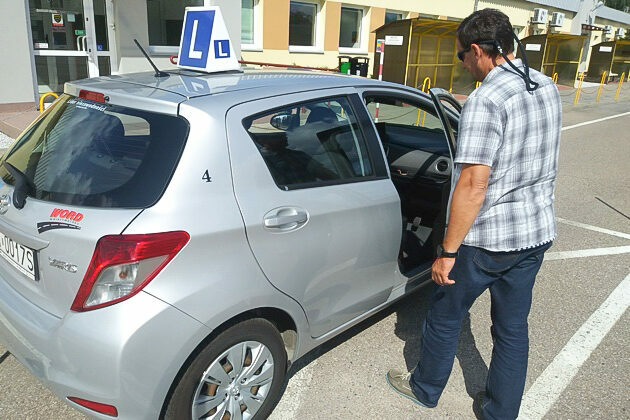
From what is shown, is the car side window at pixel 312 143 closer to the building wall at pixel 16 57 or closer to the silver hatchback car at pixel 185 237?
the silver hatchback car at pixel 185 237

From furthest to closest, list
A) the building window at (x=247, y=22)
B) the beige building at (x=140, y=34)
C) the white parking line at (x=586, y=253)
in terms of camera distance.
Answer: the building window at (x=247, y=22)
the beige building at (x=140, y=34)
the white parking line at (x=586, y=253)

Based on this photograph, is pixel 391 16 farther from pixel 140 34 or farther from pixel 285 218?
pixel 285 218

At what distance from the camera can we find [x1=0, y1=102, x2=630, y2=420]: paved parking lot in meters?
2.62

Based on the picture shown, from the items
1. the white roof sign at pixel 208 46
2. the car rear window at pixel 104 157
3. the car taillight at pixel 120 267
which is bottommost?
the car taillight at pixel 120 267

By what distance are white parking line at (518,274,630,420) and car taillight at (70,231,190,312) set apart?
2061mm

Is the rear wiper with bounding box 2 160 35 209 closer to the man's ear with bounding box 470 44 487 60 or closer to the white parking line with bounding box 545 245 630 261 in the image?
the man's ear with bounding box 470 44 487 60

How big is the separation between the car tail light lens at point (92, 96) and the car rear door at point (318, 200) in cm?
63

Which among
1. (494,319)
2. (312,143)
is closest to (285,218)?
(312,143)

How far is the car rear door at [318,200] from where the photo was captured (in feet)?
7.04

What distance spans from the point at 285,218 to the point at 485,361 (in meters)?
1.76

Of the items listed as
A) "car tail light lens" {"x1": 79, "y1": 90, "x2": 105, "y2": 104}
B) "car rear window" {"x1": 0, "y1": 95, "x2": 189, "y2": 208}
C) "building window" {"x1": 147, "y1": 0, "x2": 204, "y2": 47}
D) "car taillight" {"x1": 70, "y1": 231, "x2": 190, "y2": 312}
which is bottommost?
"car taillight" {"x1": 70, "y1": 231, "x2": 190, "y2": 312}

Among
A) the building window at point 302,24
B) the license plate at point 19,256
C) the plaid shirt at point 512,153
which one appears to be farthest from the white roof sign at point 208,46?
the building window at point 302,24

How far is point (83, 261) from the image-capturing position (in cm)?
184

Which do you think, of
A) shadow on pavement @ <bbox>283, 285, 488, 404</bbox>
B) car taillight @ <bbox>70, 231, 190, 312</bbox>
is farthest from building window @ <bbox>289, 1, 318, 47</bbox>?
car taillight @ <bbox>70, 231, 190, 312</bbox>
